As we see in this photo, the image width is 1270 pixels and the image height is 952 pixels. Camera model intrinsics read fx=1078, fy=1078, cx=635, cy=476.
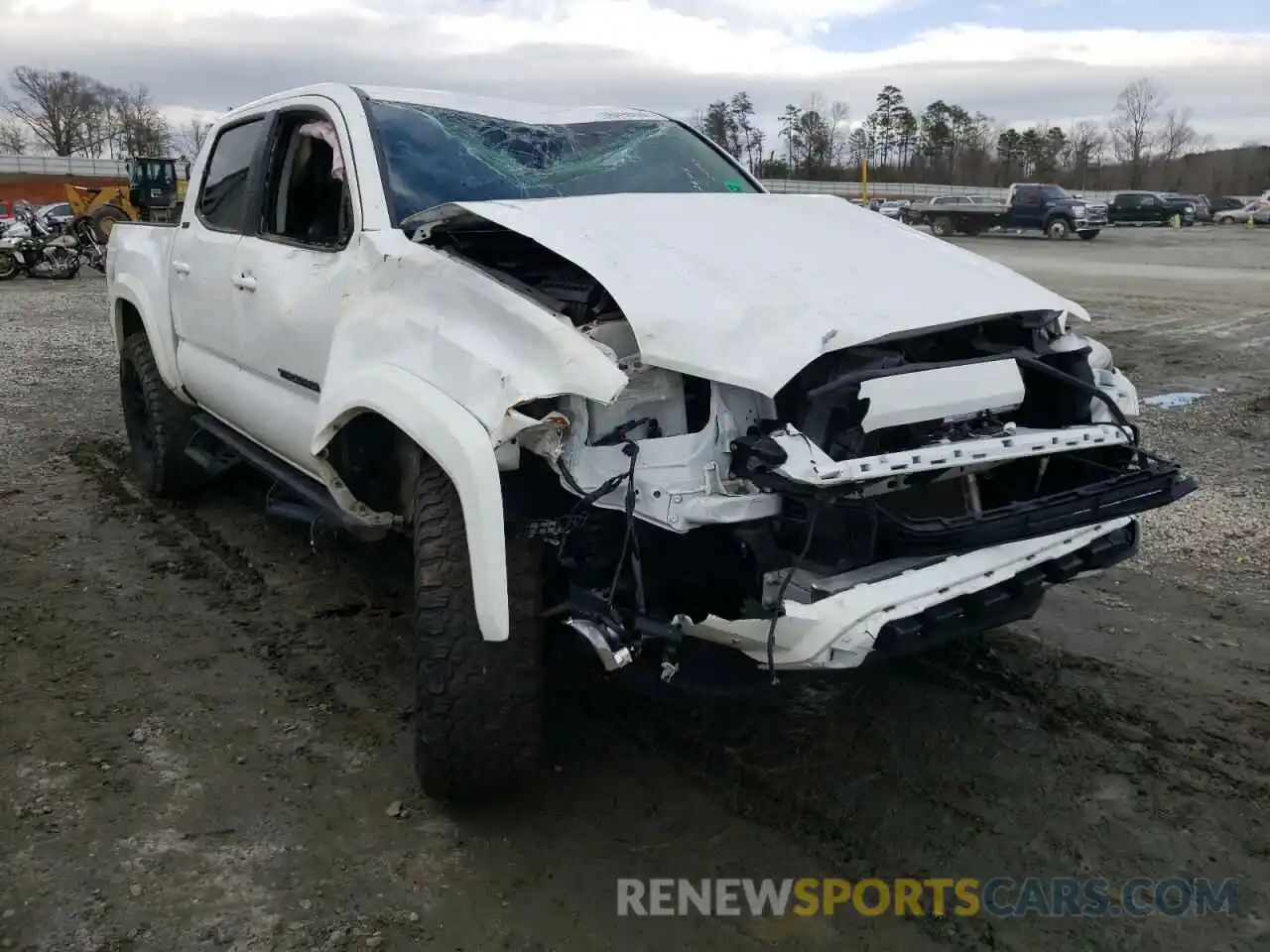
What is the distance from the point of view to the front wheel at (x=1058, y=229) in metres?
31.3

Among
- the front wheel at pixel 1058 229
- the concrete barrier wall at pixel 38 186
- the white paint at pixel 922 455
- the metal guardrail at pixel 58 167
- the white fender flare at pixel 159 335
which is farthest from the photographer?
the metal guardrail at pixel 58 167

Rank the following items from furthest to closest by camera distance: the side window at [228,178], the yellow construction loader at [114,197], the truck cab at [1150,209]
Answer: the truck cab at [1150,209]
the yellow construction loader at [114,197]
the side window at [228,178]

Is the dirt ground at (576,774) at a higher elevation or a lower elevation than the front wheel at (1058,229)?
lower

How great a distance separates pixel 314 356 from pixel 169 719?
4.19 feet

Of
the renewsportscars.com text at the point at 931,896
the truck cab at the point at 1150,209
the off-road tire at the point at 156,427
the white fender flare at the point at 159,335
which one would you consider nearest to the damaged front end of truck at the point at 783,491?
the renewsportscars.com text at the point at 931,896

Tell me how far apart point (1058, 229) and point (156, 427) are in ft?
101

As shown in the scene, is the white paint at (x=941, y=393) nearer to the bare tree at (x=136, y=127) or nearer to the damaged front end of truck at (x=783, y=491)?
the damaged front end of truck at (x=783, y=491)

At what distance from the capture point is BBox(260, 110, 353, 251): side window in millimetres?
3701

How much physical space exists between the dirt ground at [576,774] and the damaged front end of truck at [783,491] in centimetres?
54

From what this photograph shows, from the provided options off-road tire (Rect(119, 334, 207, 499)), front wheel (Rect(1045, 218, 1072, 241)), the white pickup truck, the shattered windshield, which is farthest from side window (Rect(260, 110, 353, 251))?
front wheel (Rect(1045, 218, 1072, 241))

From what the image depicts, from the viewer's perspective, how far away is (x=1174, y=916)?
2543 millimetres

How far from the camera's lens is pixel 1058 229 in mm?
31531

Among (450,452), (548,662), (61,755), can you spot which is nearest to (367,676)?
(548,662)

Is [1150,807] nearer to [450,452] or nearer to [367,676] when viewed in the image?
[450,452]
